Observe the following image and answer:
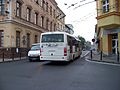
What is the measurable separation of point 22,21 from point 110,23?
13.3m

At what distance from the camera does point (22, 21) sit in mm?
32750

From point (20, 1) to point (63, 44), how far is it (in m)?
17.0

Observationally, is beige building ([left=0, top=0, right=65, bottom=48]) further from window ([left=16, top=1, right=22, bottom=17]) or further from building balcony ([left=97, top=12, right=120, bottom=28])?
building balcony ([left=97, top=12, right=120, bottom=28])

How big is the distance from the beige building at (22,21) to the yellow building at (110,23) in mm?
11200

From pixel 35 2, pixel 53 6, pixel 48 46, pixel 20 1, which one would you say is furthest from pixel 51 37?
pixel 53 6

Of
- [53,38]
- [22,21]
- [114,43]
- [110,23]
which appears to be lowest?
[114,43]

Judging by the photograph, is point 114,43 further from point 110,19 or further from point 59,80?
point 59,80

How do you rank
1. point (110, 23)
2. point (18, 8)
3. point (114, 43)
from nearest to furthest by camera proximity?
point (110, 23) < point (114, 43) < point (18, 8)

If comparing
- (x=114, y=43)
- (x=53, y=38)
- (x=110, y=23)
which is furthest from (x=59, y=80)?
(x=114, y=43)

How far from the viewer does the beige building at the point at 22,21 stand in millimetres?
28812

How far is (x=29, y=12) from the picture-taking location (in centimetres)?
3709

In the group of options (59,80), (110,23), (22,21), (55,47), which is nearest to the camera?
(59,80)

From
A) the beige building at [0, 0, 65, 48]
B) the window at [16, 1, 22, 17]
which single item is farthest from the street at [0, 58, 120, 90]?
the window at [16, 1, 22, 17]

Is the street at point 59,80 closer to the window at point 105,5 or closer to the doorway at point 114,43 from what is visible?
the window at point 105,5
